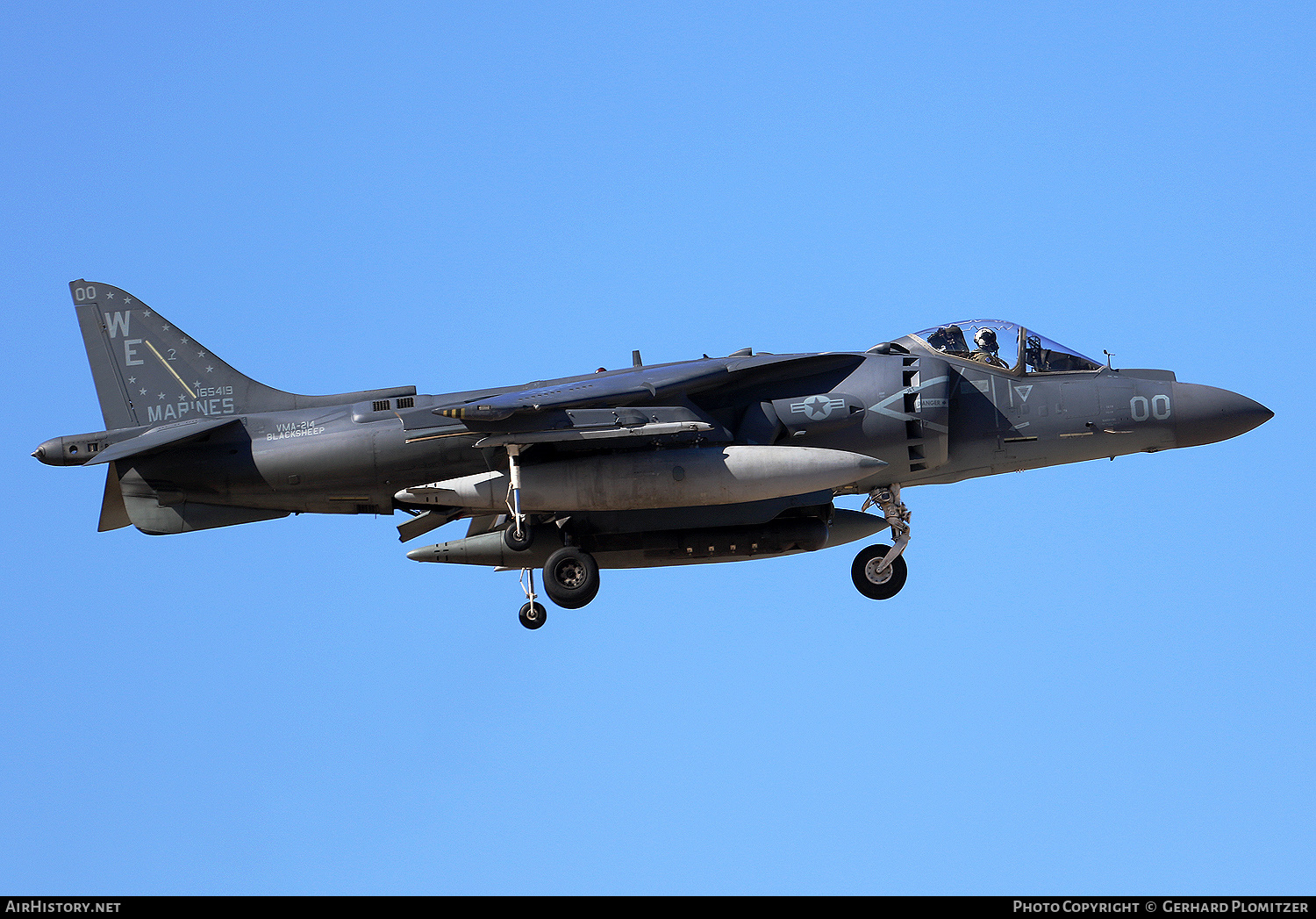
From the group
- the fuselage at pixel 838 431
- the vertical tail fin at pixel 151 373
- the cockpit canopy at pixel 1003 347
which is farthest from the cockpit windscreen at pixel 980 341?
the vertical tail fin at pixel 151 373

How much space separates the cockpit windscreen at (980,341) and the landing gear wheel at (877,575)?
9.41 ft

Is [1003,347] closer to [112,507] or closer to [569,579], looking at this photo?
[569,579]

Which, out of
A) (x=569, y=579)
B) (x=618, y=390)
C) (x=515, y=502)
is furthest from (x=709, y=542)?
(x=515, y=502)

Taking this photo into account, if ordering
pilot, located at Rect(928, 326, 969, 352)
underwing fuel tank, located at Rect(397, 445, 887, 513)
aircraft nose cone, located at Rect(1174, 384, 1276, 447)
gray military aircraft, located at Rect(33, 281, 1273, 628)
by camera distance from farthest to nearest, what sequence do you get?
pilot, located at Rect(928, 326, 969, 352) < aircraft nose cone, located at Rect(1174, 384, 1276, 447) < gray military aircraft, located at Rect(33, 281, 1273, 628) < underwing fuel tank, located at Rect(397, 445, 887, 513)

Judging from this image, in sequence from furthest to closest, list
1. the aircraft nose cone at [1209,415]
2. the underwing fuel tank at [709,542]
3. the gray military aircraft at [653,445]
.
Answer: the underwing fuel tank at [709,542], the aircraft nose cone at [1209,415], the gray military aircraft at [653,445]

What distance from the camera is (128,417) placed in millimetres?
22688

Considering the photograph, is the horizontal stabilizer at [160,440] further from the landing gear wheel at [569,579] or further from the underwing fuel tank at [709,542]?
the landing gear wheel at [569,579]

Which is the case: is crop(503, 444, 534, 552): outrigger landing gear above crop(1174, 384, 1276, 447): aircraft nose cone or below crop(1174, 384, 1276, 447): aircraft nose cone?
below

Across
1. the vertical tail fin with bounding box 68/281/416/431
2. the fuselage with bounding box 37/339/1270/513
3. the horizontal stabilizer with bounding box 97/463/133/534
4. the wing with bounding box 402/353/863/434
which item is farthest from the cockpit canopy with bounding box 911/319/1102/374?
the horizontal stabilizer with bounding box 97/463/133/534

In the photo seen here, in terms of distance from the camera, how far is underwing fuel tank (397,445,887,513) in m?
20.2

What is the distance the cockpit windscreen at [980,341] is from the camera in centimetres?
2194

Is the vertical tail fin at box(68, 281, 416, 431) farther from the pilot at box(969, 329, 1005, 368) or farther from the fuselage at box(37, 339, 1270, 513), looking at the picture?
the pilot at box(969, 329, 1005, 368)
